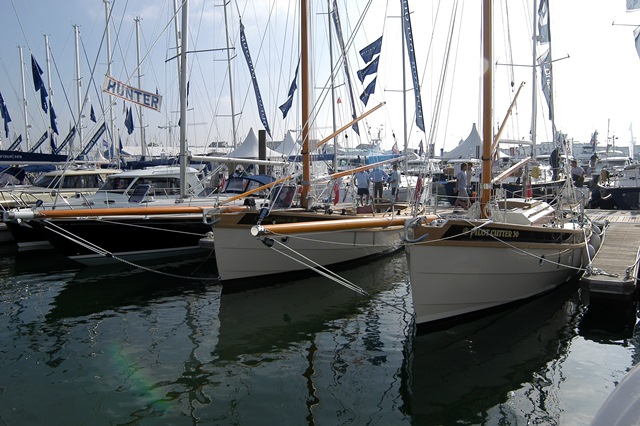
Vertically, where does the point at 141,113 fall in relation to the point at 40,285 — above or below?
above

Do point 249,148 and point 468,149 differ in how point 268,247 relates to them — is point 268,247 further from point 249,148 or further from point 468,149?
point 468,149

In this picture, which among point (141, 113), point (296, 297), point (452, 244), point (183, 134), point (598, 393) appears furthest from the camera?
point (141, 113)

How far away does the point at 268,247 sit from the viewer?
11422 mm

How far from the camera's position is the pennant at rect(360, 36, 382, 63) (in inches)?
736

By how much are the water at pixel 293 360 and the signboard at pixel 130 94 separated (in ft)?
19.1

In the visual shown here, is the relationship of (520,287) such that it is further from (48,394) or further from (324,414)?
(48,394)

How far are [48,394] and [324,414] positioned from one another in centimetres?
337

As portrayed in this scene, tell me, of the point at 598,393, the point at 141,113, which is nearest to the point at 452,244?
the point at 598,393

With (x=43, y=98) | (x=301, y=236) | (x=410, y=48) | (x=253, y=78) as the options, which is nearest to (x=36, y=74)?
(x=43, y=98)

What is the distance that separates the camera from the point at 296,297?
10.9 m

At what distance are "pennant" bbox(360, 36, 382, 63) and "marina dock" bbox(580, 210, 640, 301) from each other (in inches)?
373

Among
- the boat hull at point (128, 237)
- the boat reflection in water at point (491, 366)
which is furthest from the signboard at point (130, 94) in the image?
the boat reflection in water at point (491, 366)

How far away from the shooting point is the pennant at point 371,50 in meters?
18.7

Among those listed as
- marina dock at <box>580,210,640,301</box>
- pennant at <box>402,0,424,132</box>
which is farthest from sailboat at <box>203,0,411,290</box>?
pennant at <box>402,0,424,132</box>
